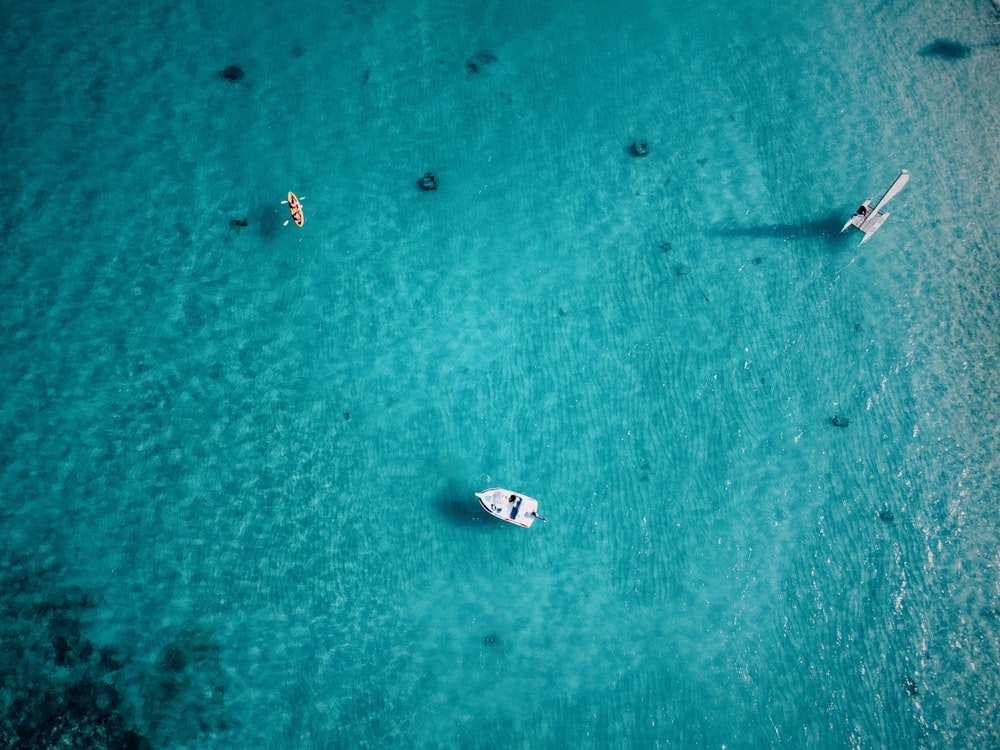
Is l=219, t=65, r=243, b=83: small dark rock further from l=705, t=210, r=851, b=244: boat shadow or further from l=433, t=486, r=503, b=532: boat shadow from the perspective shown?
l=705, t=210, r=851, b=244: boat shadow

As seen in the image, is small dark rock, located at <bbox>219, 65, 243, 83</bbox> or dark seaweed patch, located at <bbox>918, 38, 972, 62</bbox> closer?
small dark rock, located at <bbox>219, 65, 243, 83</bbox>

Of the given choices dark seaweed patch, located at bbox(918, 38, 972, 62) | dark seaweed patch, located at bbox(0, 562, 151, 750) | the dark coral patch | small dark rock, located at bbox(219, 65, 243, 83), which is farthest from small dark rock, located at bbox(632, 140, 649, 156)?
dark seaweed patch, located at bbox(0, 562, 151, 750)

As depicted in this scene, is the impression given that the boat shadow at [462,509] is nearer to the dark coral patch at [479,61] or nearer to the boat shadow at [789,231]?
the boat shadow at [789,231]

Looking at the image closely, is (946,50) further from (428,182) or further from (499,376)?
(499,376)

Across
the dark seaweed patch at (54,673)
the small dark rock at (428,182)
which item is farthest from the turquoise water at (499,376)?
the small dark rock at (428,182)

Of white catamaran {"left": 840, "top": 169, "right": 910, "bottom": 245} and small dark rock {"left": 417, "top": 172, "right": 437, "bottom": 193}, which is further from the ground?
white catamaran {"left": 840, "top": 169, "right": 910, "bottom": 245}

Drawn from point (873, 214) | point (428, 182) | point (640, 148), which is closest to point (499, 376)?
point (428, 182)
